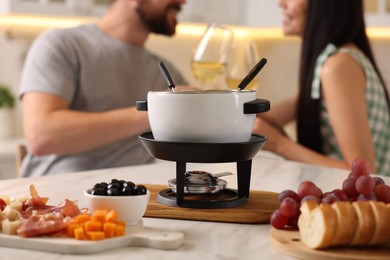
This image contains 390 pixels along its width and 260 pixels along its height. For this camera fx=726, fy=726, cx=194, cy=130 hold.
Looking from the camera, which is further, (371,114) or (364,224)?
(371,114)

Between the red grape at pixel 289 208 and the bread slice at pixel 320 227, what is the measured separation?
0.07 metres

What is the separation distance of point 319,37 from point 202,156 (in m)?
1.40

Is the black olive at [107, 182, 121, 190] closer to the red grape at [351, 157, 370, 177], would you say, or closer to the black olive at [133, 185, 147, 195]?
the black olive at [133, 185, 147, 195]

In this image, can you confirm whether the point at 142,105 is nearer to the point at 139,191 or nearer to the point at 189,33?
the point at 139,191

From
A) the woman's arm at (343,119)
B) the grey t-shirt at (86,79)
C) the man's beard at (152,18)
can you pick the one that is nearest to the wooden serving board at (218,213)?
the woman's arm at (343,119)

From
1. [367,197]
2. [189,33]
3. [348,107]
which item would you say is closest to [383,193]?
[367,197]

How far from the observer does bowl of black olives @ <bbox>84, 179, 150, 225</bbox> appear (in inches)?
45.4

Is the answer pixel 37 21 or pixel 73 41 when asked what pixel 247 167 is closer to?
pixel 73 41

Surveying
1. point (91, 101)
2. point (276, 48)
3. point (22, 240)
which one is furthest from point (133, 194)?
point (276, 48)

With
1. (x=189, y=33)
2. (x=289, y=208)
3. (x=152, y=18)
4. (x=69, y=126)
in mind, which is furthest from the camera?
(x=189, y=33)

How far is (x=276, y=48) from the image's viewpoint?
15.4 ft

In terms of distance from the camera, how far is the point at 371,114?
8.08 ft

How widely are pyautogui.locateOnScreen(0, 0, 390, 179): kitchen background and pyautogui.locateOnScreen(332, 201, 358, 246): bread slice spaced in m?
2.65

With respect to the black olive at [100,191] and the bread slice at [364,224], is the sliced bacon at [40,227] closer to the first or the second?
the black olive at [100,191]
